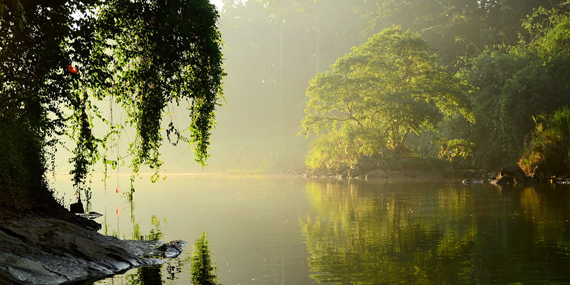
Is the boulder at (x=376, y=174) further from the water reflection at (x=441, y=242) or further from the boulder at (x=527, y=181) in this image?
the water reflection at (x=441, y=242)

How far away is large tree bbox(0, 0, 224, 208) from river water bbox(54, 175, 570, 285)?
3047mm

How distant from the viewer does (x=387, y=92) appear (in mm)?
48062

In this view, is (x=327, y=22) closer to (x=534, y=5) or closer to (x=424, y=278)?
(x=534, y=5)

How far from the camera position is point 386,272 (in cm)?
928

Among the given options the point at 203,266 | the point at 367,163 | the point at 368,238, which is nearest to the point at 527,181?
the point at 367,163

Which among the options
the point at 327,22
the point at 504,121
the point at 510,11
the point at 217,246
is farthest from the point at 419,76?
the point at 327,22

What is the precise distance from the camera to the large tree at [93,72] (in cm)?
1213

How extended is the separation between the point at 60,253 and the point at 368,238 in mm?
6850

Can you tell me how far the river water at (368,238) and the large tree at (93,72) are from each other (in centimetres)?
305

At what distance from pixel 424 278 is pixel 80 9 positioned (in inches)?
375

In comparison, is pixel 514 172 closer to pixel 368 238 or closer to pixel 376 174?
pixel 376 174

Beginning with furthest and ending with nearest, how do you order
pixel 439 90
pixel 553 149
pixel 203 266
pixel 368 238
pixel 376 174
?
1. pixel 376 174
2. pixel 439 90
3. pixel 553 149
4. pixel 368 238
5. pixel 203 266

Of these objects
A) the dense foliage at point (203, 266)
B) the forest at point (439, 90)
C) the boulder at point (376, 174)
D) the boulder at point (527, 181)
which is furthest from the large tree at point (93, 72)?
the boulder at point (376, 174)

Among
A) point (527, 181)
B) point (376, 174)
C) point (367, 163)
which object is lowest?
point (527, 181)
